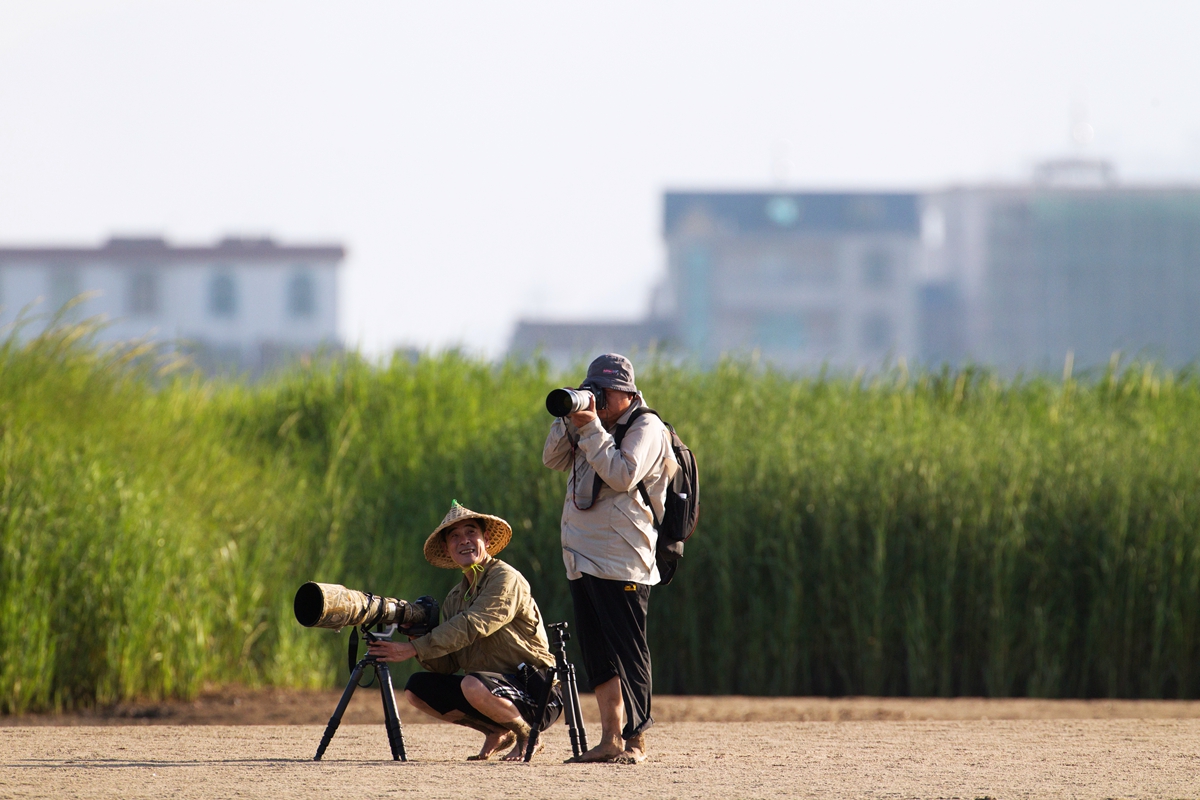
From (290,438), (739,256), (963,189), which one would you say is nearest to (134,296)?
(739,256)

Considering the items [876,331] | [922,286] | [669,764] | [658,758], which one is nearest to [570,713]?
[669,764]

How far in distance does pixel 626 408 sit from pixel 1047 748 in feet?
9.34

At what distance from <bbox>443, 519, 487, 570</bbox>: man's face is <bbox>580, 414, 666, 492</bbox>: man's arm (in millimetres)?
634

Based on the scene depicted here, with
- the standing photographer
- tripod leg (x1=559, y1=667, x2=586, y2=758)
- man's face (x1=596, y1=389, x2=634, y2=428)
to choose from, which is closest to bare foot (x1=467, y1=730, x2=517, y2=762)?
tripod leg (x1=559, y1=667, x2=586, y2=758)

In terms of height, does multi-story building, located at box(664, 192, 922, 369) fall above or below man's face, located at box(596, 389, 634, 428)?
above

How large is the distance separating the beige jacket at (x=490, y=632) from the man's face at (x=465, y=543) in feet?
0.24

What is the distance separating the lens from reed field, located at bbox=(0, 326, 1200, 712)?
988 cm

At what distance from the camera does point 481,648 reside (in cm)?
650

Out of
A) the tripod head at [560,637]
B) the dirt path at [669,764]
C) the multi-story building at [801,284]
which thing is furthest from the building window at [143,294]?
the tripod head at [560,637]

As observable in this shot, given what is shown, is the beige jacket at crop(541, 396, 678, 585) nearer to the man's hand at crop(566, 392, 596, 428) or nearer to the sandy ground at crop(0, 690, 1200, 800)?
the man's hand at crop(566, 392, 596, 428)

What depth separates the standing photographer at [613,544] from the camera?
20.6 ft

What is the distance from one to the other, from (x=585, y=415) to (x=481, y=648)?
3.74ft

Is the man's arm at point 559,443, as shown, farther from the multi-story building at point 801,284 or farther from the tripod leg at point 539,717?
the multi-story building at point 801,284

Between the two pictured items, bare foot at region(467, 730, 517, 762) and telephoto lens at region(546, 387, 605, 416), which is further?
bare foot at region(467, 730, 517, 762)
